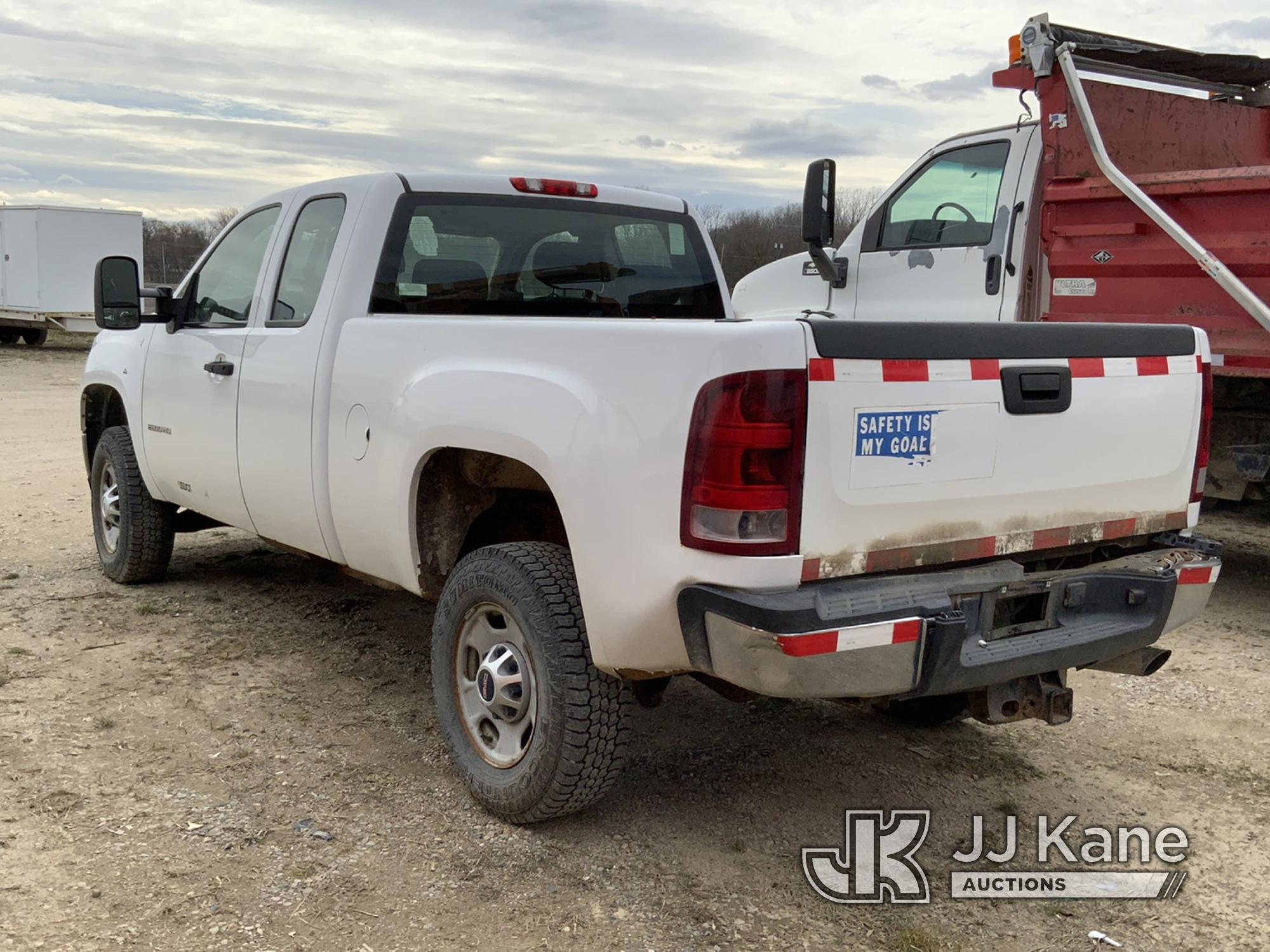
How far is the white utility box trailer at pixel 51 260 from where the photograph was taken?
19781 mm

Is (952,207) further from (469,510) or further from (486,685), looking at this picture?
(486,685)

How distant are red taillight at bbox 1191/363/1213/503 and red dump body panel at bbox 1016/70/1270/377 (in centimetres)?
228

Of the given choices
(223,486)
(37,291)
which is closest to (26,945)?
(223,486)

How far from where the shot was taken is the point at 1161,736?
427 cm

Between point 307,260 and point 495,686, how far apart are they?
197cm

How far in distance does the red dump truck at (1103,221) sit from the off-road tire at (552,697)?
3.38 meters

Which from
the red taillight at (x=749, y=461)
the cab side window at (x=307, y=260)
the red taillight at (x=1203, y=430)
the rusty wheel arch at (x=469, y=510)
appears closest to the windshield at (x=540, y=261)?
the cab side window at (x=307, y=260)

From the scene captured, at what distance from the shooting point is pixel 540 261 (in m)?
4.54

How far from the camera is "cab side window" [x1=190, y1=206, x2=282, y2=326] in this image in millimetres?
4809

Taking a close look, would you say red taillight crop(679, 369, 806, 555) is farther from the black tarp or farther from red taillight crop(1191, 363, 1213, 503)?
the black tarp

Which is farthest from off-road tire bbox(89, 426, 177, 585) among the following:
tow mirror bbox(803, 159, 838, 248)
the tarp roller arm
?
the tarp roller arm

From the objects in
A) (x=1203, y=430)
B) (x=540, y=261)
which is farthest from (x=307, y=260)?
(x=1203, y=430)

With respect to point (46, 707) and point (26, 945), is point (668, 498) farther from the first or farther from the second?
point (46, 707)

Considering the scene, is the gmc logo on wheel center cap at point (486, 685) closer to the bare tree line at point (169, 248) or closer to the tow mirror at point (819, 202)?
the tow mirror at point (819, 202)
